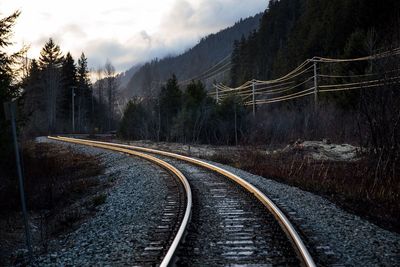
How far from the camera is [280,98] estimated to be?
61.5 meters

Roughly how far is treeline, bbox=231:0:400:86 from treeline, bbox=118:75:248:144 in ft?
44.1

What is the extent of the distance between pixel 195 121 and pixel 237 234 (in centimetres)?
3659

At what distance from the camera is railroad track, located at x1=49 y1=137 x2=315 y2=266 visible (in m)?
5.75

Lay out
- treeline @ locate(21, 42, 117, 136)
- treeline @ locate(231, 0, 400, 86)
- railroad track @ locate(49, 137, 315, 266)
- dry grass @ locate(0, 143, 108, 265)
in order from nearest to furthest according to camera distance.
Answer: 1. railroad track @ locate(49, 137, 315, 266)
2. dry grass @ locate(0, 143, 108, 265)
3. treeline @ locate(231, 0, 400, 86)
4. treeline @ locate(21, 42, 117, 136)

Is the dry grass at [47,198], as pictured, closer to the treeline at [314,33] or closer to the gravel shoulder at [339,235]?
the gravel shoulder at [339,235]

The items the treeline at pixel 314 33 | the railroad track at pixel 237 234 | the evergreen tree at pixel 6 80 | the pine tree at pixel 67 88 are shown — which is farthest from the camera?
the pine tree at pixel 67 88

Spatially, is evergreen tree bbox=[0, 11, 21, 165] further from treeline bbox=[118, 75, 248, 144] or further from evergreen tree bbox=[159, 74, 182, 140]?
evergreen tree bbox=[159, 74, 182, 140]

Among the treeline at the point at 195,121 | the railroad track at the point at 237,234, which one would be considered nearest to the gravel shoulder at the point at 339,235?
the railroad track at the point at 237,234

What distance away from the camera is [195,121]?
143 ft

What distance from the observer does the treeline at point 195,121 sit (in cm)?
4309

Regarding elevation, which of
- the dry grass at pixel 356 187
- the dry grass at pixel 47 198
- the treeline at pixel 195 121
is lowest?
the dry grass at pixel 47 198

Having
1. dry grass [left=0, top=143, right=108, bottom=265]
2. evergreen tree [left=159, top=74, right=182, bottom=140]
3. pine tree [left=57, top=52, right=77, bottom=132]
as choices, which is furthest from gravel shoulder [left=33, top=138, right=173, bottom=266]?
pine tree [left=57, top=52, right=77, bottom=132]

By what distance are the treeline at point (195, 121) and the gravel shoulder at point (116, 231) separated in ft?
85.6

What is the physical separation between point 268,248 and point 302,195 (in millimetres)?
5515
